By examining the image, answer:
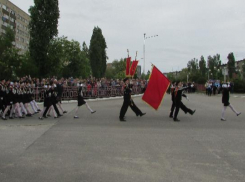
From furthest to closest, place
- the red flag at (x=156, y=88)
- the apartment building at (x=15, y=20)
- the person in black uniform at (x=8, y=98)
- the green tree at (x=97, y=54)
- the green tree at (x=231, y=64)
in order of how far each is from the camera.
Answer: the green tree at (x=231, y=64) → the apartment building at (x=15, y=20) → the green tree at (x=97, y=54) → the red flag at (x=156, y=88) → the person in black uniform at (x=8, y=98)

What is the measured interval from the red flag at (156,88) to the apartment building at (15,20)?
6934 cm

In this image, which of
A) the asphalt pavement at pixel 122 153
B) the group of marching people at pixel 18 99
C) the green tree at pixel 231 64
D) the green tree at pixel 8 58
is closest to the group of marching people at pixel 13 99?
the group of marching people at pixel 18 99

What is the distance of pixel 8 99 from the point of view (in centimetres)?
1258

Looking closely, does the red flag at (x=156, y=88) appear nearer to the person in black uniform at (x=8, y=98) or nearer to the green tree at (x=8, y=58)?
the person in black uniform at (x=8, y=98)

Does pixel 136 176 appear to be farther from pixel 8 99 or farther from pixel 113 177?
pixel 8 99

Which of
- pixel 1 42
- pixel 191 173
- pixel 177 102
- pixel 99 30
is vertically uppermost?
pixel 99 30

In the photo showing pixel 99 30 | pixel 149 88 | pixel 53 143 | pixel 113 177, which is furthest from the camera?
pixel 99 30

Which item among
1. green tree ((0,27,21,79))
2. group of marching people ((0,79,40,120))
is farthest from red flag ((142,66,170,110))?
green tree ((0,27,21,79))

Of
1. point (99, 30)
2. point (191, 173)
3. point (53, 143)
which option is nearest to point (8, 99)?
point (53, 143)

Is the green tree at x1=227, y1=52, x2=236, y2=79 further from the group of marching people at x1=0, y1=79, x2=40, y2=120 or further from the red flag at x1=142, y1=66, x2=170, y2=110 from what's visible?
the group of marching people at x1=0, y1=79, x2=40, y2=120

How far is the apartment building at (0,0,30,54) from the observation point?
82375 mm

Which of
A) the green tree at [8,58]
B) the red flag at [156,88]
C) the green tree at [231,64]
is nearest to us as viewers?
the red flag at [156,88]

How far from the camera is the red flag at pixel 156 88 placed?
12898mm

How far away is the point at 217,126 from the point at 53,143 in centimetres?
609
